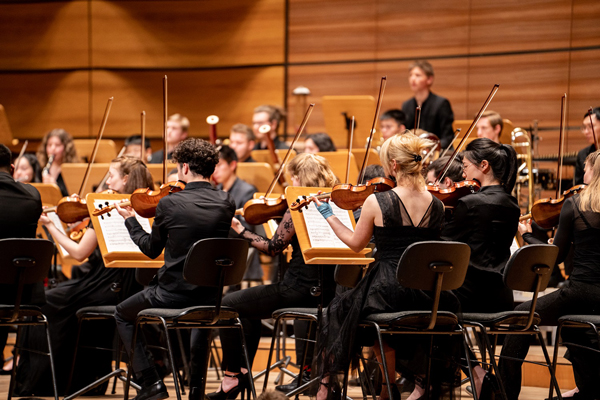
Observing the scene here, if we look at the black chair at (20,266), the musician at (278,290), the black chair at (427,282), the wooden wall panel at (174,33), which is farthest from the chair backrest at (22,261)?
the wooden wall panel at (174,33)

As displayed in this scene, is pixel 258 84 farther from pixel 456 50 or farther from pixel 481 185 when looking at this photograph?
pixel 481 185

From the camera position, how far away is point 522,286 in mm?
3055

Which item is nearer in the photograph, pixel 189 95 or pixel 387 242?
pixel 387 242

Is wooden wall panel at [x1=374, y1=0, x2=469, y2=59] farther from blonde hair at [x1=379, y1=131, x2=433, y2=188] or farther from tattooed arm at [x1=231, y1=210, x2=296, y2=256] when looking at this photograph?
blonde hair at [x1=379, y1=131, x2=433, y2=188]

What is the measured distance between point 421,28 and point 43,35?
4228 mm

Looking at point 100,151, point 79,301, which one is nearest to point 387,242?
point 79,301

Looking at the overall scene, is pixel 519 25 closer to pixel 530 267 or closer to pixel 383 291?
pixel 530 267

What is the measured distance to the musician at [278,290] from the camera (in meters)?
3.67

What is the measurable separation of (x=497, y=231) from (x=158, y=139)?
5.57 m

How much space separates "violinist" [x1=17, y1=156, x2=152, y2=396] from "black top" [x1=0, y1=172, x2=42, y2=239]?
12.4 inches

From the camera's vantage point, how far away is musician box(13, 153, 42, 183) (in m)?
5.52

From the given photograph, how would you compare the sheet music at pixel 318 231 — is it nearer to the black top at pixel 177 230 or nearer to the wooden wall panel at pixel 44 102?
the black top at pixel 177 230

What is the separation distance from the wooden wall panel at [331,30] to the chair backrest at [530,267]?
477 centimetres

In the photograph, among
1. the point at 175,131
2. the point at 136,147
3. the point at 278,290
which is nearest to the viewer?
the point at 278,290
